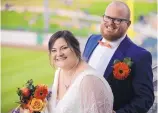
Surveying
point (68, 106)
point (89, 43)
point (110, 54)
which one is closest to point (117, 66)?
point (110, 54)

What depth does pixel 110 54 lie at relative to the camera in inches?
80.0

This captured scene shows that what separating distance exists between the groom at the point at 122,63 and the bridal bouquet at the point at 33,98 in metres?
0.35

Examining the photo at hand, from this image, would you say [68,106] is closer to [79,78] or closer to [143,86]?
[79,78]

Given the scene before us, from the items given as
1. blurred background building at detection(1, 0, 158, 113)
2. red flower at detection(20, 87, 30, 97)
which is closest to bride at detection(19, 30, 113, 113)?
red flower at detection(20, 87, 30, 97)

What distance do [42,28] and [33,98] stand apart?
28.0 inches

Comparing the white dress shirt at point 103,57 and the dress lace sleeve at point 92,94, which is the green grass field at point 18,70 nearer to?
the white dress shirt at point 103,57

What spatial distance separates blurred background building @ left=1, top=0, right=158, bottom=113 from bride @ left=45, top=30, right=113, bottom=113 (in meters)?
0.35

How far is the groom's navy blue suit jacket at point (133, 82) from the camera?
1.96 meters

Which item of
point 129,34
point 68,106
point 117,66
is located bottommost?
point 68,106

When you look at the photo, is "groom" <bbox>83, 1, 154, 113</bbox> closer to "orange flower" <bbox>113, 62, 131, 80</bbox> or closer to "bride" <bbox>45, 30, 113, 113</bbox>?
"orange flower" <bbox>113, 62, 131, 80</bbox>

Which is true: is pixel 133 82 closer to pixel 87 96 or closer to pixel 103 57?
pixel 103 57

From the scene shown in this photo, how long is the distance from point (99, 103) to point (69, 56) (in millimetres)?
291

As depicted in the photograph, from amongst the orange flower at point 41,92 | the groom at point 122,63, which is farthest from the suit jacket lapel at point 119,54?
the orange flower at point 41,92

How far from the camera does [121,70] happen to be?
1.95 metres
